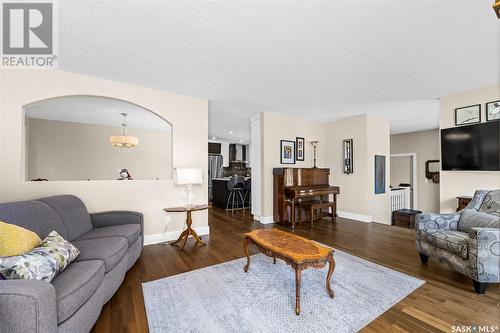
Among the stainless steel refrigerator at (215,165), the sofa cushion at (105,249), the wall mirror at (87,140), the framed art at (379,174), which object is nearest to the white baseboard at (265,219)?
the wall mirror at (87,140)

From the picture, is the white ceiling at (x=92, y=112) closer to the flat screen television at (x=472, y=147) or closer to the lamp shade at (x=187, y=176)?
the lamp shade at (x=187, y=176)

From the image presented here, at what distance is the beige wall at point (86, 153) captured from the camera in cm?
529

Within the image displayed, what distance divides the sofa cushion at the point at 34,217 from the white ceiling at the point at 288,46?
1681 millimetres

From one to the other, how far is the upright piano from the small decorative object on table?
23.4 inches

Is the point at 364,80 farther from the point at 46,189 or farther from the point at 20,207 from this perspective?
the point at 46,189

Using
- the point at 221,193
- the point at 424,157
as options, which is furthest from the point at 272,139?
the point at 424,157

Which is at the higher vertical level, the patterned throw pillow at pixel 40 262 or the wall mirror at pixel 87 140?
the wall mirror at pixel 87 140

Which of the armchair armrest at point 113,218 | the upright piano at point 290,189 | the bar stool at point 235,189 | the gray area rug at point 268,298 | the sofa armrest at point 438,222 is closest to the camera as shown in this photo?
the gray area rug at point 268,298

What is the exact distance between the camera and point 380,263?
2.52m

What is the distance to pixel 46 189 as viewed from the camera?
2.63m

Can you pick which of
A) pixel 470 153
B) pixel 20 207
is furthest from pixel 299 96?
pixel 20 207

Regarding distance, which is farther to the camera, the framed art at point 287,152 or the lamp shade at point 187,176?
the framed art at point 287,152

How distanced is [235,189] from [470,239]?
4870mm

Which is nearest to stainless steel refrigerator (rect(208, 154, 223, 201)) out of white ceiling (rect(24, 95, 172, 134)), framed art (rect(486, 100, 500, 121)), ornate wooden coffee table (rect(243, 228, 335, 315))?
white ceiling (rect(24, 95, 172, 134))
